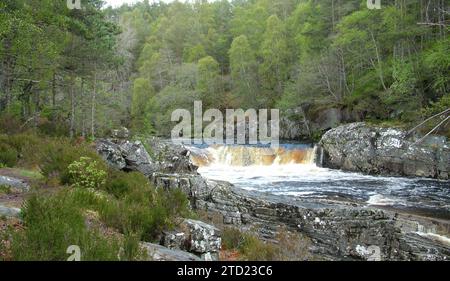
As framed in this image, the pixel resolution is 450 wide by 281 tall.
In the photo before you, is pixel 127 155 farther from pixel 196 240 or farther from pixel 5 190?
pixel 196 240

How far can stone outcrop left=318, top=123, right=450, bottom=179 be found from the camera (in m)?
18.0

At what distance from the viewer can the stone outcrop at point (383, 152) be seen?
18031 millimetres

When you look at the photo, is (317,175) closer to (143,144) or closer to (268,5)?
(143,144)

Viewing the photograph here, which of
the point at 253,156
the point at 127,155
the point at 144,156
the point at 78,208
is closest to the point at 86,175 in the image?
the point at 78,208

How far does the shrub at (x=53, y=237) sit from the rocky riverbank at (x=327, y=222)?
5140 millimetres

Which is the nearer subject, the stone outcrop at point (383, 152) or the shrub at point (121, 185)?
the shrub at point (121, 185)

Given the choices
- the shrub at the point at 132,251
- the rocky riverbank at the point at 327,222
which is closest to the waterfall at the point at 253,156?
the rocky riverbank at the point at 327,222

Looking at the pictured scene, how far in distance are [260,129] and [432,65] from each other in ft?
56.0

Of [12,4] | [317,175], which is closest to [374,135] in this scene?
[317,175]

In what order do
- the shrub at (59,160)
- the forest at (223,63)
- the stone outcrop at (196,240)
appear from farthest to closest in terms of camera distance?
1. the forest at (223,63)
2. the shrub at (59,160)
3. the stone outcrop at (196,240)

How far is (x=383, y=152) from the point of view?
64.9ft

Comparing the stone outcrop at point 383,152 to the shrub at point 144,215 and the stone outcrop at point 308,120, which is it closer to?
the stone outcrop at point 308,120

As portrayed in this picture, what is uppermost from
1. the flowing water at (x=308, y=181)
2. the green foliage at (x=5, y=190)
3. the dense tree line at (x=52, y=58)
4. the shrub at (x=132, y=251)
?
the dense tree line at (x=52, y=58)

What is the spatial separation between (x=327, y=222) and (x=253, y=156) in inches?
569
